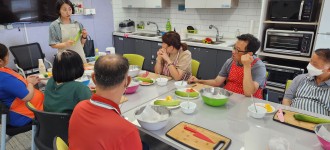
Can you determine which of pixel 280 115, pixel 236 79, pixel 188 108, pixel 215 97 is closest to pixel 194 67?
pixel 236 79

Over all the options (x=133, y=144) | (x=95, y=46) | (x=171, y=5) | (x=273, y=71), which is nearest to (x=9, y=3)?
(x=95, y=46)

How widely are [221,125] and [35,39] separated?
3.69 meters

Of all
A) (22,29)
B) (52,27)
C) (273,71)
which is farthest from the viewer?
(22,29)

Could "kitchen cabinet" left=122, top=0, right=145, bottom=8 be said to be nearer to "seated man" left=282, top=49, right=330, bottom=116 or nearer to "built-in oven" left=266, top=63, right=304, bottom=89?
"built-in oven" left=266, top=63, right=304, bottom=89

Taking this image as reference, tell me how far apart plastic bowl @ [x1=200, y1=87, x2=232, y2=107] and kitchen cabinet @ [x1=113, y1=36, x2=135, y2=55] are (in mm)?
3226

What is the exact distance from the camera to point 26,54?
3.49 meters

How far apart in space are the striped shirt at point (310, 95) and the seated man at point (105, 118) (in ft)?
4.72

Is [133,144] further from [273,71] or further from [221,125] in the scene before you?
[273,71]

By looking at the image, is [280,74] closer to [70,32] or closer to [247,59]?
[247,59]

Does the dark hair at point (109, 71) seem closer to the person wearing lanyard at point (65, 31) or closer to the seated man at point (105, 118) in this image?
the seated man at point (105, 118)

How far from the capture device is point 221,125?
4.53ft

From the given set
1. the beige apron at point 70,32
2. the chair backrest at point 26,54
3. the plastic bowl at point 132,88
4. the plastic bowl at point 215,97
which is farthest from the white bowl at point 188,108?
the chair backrest at point 26,54

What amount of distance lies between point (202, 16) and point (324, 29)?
2079mm

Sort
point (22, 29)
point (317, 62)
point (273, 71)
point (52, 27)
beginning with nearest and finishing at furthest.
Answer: point (317, 62) → point (52, 27) → point (273, 71) → point (22, 29)
